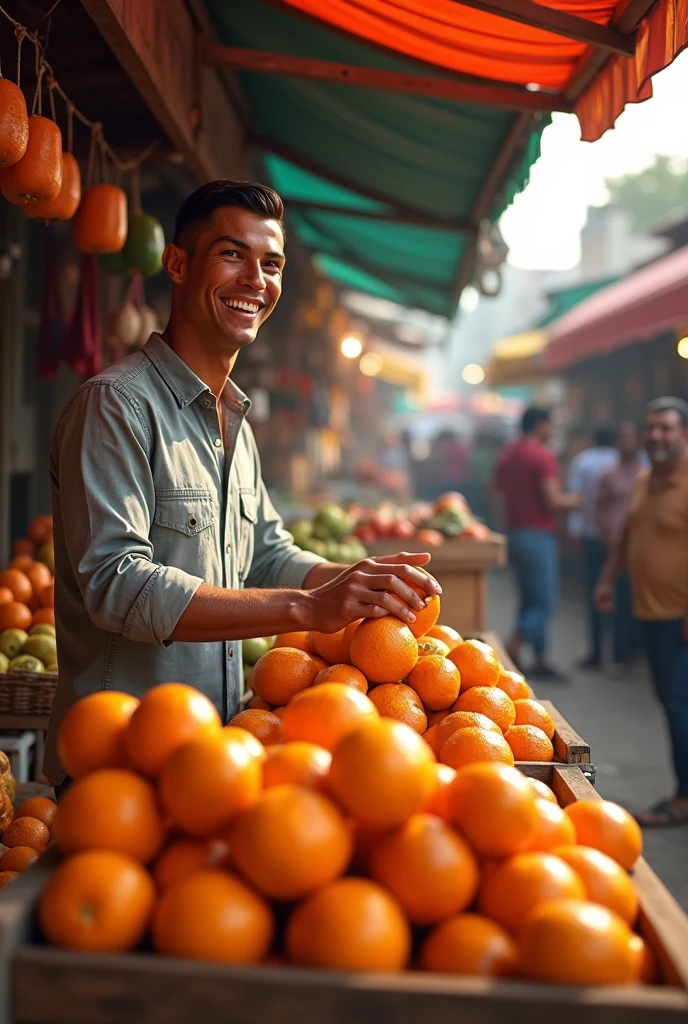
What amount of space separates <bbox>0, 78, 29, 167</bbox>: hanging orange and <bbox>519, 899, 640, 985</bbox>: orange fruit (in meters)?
2.45

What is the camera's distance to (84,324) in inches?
185

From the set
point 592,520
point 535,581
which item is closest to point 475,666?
point 535,581

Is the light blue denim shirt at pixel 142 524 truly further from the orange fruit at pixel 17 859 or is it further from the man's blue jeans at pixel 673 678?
the man's blue jeans at pixel 673 678

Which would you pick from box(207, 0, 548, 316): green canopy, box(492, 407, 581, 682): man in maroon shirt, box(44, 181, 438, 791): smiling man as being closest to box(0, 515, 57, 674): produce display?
box(44, 181, 438, 791): smiling man

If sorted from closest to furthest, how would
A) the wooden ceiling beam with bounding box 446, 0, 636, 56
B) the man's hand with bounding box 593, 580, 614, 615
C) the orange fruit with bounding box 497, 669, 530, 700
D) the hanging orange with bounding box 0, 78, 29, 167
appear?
the orange fruit with bounding box 497, 669, 530, 700
the hanging orange with bounding box 0, 78, 29, 167
the wooden ceiling beam with bounding box 446, 0, 636, 56
the man's hand with bounding box 593, 580, 614, 615

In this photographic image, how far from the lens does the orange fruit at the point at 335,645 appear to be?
233 cm

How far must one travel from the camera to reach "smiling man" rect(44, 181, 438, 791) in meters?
1.97

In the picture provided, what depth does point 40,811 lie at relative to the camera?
2682mm

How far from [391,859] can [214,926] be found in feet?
0.89

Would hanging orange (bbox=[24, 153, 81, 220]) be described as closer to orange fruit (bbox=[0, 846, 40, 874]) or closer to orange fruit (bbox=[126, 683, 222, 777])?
orange fruit (bbox=[0, 846, 40, 874])

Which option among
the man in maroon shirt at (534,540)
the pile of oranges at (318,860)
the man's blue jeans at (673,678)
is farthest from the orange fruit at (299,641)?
the man in maroon shirt at (534,540)

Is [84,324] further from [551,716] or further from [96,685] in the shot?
[551,716]

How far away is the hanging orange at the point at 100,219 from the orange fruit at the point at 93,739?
2.80m

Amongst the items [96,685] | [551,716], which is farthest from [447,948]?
[551,716]
